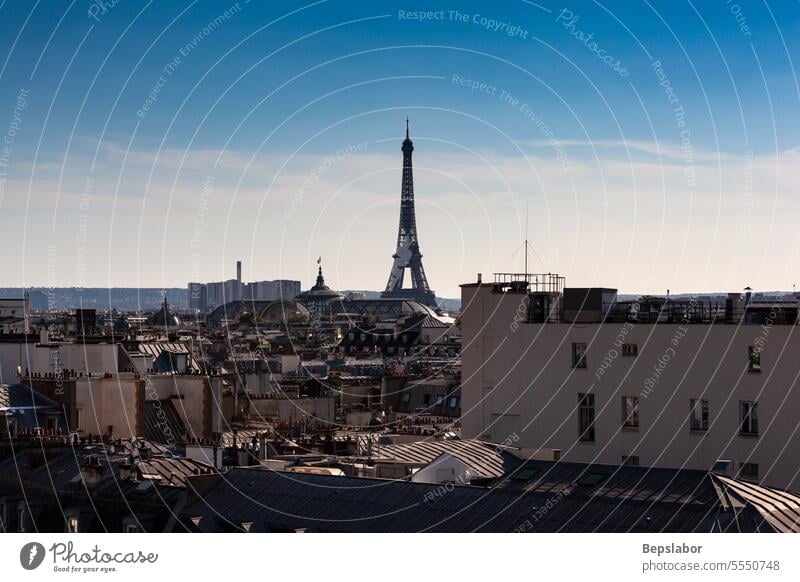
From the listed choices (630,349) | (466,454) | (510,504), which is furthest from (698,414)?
(510,504)

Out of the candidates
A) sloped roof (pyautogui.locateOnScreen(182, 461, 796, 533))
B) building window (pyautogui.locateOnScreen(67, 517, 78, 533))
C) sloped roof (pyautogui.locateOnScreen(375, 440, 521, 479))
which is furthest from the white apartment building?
building window (pyautogui.locateOnScreen(67, 517, 78, 533))

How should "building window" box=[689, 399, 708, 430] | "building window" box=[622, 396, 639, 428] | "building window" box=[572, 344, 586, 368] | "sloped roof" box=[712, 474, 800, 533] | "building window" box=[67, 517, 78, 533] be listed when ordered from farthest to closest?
"building window" box=[572, 344, 586, 368], "building window" box=[622, 396, 639, 428], "building window" box=[689, 399, 708, 430], "building window" box=[67, 517, 78, 533], "sloped roof" box=[712, 474, 800, 533]

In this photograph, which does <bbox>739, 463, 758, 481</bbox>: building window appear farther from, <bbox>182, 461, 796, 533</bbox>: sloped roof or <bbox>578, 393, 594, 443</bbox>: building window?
<bbox>182, 461, 796, 533</bbox>: sloped roof

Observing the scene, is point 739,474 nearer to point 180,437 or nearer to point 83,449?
point 83,449

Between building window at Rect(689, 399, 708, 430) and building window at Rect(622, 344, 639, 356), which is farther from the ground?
building window at Rect(622, 344, 639, 356)

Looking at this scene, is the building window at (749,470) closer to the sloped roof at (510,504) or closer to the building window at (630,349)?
the building window at (630,349)
